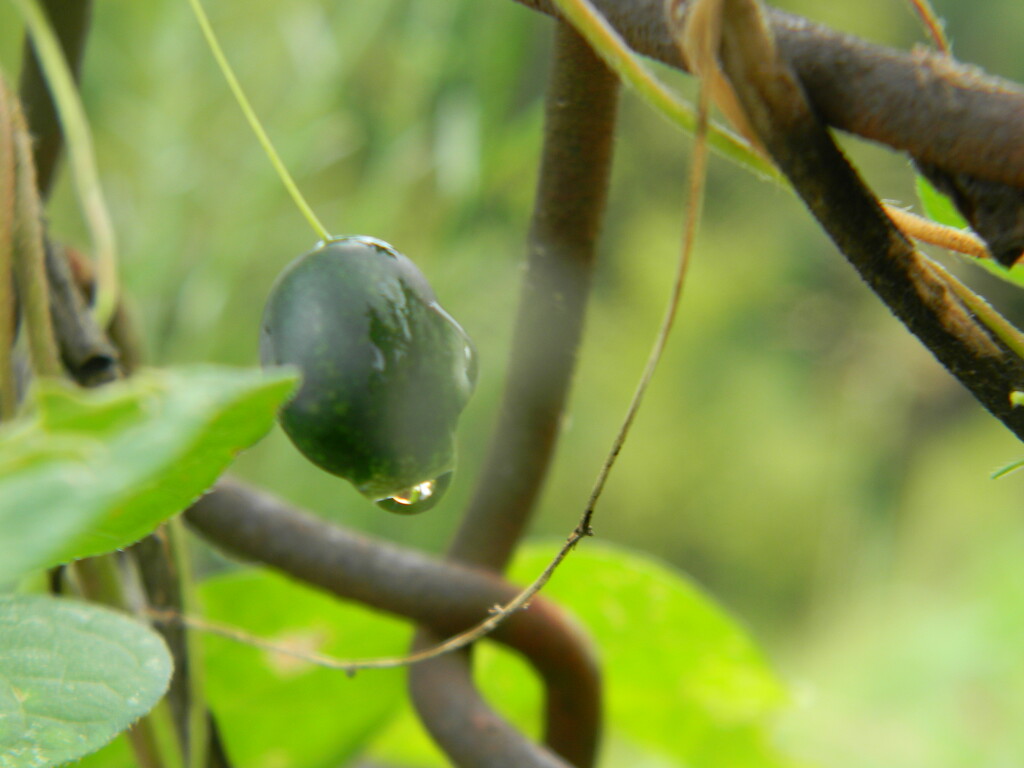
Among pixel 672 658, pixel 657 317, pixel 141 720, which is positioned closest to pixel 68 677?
pixel 141 720

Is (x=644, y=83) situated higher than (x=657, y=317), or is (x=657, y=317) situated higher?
(x=644, y=83)

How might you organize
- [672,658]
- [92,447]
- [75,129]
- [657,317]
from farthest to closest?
[657,317] → [672,658] → [75,129] → [92,447]

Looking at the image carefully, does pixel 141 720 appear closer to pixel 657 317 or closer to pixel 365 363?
pixel 365 363

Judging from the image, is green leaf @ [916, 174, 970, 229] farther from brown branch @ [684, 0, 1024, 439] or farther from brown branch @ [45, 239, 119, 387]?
brown branch @ [45, 239, 119, 387]

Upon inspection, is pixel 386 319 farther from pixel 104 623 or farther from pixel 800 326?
pixel 800 326

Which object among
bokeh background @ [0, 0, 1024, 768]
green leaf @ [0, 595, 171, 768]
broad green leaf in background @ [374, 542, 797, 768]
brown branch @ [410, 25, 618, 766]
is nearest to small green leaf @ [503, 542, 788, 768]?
broad green leaf in background @ [374, 542, 797, 768]

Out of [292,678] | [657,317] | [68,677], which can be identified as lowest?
[657,317]

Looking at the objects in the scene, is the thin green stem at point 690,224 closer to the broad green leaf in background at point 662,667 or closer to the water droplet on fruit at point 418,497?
the water droplet on fruit at point 418,497

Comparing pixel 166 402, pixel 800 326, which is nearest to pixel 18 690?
pixel 166 402
